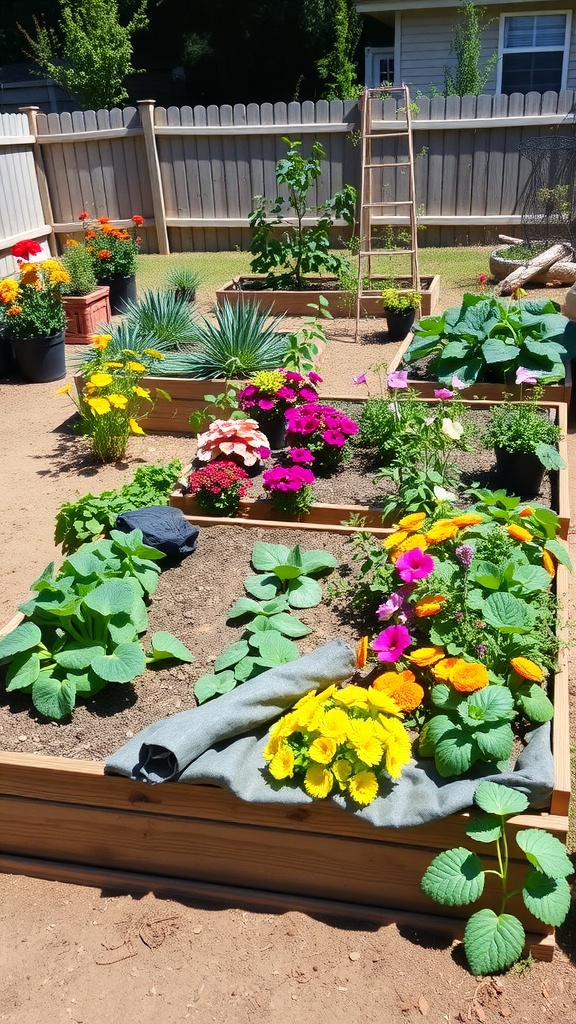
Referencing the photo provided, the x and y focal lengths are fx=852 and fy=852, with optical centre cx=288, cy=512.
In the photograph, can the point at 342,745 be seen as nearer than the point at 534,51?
Yes

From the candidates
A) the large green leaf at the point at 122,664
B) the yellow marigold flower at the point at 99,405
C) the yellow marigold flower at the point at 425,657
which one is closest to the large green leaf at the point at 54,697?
the large green leaf at the point at 122,664

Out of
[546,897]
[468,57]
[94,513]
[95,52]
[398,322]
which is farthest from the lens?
[95,52]

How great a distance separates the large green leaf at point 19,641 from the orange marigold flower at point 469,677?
1.32m

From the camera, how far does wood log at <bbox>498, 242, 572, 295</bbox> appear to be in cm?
811

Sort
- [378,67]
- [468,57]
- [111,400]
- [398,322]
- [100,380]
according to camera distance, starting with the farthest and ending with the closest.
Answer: [378,67], [468,57], [398,322], [111,400], [100,380]

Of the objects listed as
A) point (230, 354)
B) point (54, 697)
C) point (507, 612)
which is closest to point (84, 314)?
point (230, 354)

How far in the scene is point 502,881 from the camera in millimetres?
2070

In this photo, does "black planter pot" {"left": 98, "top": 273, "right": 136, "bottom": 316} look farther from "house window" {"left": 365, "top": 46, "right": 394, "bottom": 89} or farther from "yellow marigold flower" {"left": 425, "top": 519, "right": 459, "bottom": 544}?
"house window" {"left": 365, "top": 46, "right": 394, "bottom": 89}

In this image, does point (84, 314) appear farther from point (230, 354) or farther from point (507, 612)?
point (507, 612)

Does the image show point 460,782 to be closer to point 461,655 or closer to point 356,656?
point 461,655

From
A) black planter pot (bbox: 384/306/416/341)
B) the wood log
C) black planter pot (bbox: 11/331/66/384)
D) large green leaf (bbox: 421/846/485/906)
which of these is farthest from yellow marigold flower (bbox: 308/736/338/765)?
the wood log

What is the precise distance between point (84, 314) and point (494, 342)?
4.10m

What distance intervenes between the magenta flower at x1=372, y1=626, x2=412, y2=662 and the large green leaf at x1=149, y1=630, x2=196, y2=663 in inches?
27.0

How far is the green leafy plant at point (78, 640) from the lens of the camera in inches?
104
